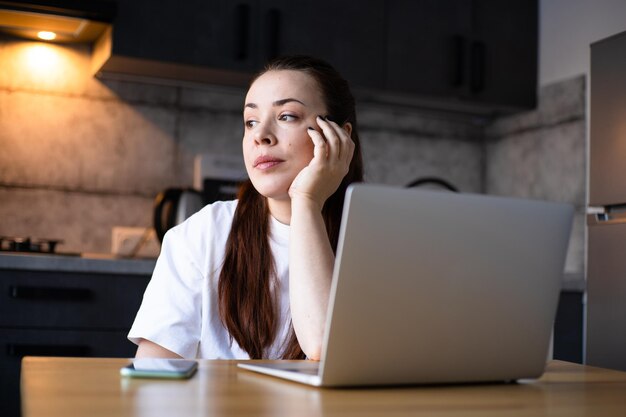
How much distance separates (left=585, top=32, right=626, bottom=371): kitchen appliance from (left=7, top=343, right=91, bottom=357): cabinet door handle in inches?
56.7

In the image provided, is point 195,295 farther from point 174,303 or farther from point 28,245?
point 28,245

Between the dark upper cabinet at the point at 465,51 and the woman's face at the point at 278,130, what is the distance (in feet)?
5.53

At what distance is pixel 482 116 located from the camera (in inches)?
147

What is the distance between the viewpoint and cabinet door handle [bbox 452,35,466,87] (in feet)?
11.0

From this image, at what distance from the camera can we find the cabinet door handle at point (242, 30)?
301 cm

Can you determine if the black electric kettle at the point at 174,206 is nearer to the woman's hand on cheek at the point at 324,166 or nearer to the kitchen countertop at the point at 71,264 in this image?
the kitchen countertop at the point at 71,264

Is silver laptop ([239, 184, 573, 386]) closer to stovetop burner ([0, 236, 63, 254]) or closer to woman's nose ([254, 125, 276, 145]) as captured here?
woman's nose ([254, 125, 276, 145])

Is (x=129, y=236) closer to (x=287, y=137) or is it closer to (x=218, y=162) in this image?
(x=218, y=162)

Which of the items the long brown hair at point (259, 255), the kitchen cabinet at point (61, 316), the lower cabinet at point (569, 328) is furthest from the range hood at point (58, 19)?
Result: the lower cabinet at point (569, 328)

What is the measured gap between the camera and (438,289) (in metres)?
0.97

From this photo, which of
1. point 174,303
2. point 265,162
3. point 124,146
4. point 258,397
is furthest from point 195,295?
point 124,146

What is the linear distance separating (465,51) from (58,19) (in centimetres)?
153

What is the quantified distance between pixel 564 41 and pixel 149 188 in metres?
1.68

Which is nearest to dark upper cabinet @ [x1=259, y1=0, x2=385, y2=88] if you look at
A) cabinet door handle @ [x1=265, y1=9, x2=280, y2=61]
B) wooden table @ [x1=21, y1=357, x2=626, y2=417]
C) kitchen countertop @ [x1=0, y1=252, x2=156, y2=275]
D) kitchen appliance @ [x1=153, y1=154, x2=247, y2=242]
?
cabinet door handle @ [x1=265, y1=9, x2=280, y2=61]
